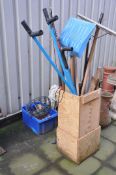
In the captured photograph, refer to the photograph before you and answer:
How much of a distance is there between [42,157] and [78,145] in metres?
0.44

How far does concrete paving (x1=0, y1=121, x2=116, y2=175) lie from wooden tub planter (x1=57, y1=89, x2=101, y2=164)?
111 mm

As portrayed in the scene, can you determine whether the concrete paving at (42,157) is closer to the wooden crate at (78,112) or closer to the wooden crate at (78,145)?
the wooden crate at (78,145)

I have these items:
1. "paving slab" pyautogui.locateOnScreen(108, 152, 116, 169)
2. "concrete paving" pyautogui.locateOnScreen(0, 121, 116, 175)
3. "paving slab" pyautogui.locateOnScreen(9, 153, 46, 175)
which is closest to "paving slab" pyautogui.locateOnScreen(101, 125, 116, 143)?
"concrete paving" pyautogui.locateOnScreen(0, 121, 116, 175)

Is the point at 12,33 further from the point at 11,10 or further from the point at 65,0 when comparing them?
the point at 65,0

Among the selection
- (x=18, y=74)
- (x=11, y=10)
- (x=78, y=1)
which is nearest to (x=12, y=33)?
(x=11, y=10)

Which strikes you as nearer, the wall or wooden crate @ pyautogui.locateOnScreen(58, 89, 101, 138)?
wooden crate @ pyautogui.locateOnScreen(58, 89, 101, 138)

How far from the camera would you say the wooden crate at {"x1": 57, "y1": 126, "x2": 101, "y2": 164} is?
2303mm

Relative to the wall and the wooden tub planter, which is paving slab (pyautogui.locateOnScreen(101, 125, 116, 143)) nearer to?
the wooden tub planter

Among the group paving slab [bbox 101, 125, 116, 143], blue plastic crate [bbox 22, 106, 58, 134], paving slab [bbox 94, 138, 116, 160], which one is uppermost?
blue plastic crate [bbox 22, 106, 58, 134]

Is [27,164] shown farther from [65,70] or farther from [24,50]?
[24,50]

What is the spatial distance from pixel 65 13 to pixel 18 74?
111cm

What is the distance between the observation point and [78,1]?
10.8 feet

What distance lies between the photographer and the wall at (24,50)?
2.63 metres

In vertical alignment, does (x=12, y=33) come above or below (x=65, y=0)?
below
